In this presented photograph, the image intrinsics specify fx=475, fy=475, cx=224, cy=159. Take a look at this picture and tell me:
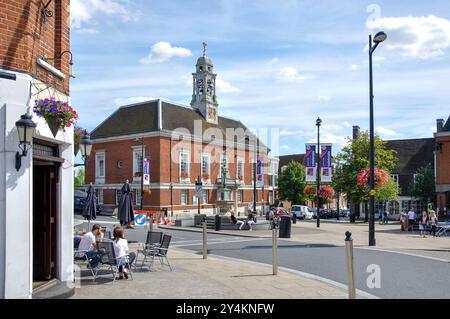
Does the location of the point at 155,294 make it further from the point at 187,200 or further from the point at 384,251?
the point at 187,200

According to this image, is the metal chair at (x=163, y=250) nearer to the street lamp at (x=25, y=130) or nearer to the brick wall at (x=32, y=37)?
the brick wall at (x=32, y=37)

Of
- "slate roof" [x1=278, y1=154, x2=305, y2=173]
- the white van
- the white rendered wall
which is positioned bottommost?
the white van

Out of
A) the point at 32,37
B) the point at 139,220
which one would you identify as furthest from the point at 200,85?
the point at 32,37

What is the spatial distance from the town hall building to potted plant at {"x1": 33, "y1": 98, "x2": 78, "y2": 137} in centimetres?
3855

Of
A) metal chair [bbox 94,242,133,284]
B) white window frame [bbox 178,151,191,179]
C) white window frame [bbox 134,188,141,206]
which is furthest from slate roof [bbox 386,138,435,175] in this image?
metal chair [bbox 94,242,133,284]

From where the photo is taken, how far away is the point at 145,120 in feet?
180

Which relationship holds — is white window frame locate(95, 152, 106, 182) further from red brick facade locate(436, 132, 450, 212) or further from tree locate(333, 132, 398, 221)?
red brick facade locate(436, 132, 450, 212)

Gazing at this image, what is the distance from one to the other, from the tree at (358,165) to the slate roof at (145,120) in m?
19.1

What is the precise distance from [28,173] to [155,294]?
11.0 feet

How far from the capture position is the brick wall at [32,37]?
27.3 ft

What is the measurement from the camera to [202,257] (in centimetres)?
1569

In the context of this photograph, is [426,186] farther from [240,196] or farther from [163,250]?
[163,250]

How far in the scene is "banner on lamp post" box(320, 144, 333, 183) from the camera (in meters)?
34.0
